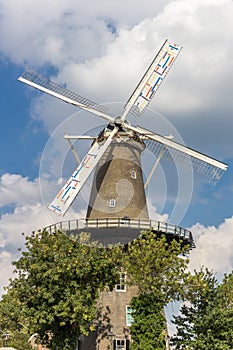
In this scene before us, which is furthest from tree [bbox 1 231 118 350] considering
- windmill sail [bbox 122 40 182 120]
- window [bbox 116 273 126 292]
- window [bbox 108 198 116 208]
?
windmill sail [bbox 122 40 182 120]

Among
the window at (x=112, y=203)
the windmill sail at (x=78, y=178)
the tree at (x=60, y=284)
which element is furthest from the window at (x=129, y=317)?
Answer: the windmill sail at (x=78, y=178)

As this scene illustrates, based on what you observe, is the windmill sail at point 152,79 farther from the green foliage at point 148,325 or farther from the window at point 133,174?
the green foliage at point 148,325

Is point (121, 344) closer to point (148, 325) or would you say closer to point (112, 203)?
point (148, 325)

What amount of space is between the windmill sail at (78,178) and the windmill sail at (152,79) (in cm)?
316

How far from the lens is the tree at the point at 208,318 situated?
29016mm

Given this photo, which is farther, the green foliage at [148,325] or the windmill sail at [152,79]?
the windmill sail at [152,79]

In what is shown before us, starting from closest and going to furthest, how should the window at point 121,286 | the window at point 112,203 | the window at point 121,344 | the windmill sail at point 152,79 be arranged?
1. the window at point 121,344
2. the window at point 121,286
3. the window at point 112,203
4. the windmill sail at point 152,79

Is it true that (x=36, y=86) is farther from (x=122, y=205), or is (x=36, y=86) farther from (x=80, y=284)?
(x=80, y=284)

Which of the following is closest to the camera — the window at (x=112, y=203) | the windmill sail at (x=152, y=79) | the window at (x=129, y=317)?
the window at (x=129, y=317)

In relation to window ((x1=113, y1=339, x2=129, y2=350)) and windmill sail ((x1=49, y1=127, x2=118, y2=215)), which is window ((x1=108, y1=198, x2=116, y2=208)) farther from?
window ((x1=113, y1=339, x2=129, y2=350))

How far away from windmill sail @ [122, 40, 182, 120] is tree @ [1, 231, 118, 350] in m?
12.4

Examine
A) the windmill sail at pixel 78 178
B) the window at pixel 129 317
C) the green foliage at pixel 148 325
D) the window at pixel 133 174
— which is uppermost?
the window at pixel 133 174

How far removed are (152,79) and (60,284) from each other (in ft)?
62.9

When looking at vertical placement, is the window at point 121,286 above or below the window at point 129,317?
above
